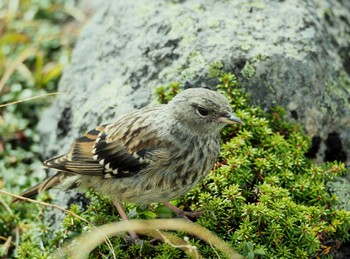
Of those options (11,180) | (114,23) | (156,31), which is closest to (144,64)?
(156,31)

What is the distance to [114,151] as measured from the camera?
4965 mm

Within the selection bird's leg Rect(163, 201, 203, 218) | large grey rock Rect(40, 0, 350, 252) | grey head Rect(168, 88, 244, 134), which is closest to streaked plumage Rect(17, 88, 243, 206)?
grey head Rect(168, 88, 244, 134)

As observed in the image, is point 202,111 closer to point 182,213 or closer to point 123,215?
point 182,213

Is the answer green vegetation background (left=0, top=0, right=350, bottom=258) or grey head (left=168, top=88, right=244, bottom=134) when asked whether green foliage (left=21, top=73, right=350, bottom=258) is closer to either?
green vegetation background (left=0, top=0, right=350, bottom=258)

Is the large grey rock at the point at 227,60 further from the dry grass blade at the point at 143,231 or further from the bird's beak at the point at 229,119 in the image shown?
the dry grass blade at the point at 143,231

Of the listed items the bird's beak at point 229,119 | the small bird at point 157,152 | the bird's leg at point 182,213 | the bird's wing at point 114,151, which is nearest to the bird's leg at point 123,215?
the small bird at point 157,152

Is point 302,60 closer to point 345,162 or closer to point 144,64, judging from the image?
point 345,162

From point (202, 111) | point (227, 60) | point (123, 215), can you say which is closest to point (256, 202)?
point (202, 111)

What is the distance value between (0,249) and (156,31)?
2.68 meters

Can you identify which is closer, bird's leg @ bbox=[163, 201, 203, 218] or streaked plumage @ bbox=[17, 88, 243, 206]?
streaked plumage @ bbox=[17, 88, 243, 206]

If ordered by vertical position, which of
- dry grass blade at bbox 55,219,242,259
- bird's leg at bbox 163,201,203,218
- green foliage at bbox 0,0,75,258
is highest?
dry grass blade at bbox 55,219,242,259

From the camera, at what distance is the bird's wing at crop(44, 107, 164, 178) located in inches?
189

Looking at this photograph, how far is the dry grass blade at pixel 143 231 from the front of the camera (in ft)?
14.3

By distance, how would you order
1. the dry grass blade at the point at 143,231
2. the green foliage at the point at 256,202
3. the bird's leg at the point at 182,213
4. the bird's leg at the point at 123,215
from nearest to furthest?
the dry grass blade at the point at 143,231 → the green foliage at the point at 256,202 → the bird's leg at the point at 123,215 → the bird's leg at the point at 182,213
